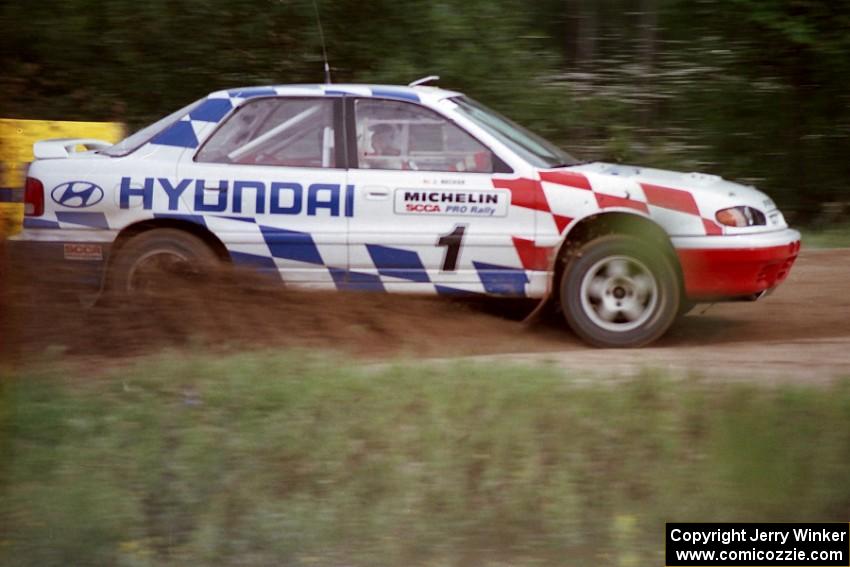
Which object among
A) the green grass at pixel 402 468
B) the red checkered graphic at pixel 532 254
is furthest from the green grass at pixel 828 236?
the green grass at pixel 402 468

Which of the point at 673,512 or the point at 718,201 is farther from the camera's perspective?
the point at 718,201

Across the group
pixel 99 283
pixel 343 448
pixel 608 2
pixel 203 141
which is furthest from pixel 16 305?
pixel 608 2

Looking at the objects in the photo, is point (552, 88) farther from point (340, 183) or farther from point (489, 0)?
point (340, 183)

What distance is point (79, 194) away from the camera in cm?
767

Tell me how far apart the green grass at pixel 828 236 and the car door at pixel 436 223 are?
476cm

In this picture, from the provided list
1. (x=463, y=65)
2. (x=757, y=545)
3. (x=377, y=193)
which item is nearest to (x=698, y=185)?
(x=377, y=193)

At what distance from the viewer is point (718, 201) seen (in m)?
7.42

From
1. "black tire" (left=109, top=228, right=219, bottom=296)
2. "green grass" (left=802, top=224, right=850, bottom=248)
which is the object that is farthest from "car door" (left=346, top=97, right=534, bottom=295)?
"green grass" (left=802, top=224, right=850, bottom=248)

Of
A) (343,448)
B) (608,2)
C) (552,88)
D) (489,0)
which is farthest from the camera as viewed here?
(608,2)

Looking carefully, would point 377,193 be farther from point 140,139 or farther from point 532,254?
point 140,139

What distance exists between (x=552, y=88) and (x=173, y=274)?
22.5 ft

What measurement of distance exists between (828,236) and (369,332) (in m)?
6.14

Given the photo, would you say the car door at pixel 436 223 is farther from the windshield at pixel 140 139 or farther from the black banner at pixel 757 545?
the black banner at pixel 757 545

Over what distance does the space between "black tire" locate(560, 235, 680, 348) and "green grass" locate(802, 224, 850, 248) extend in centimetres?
428
